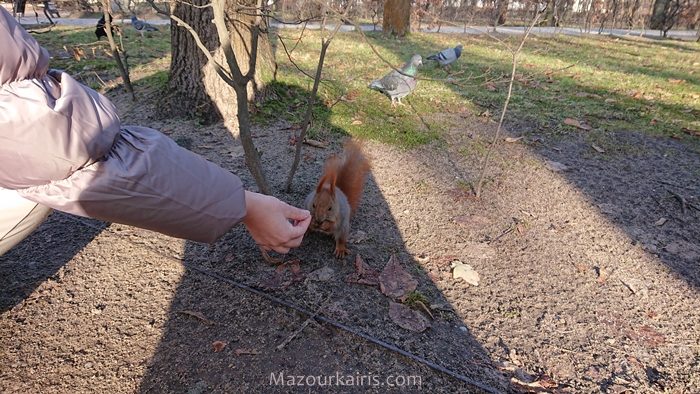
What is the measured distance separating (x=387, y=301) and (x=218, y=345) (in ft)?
1.98

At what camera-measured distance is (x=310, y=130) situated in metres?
3.07

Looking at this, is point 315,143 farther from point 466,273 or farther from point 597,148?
point 597,148

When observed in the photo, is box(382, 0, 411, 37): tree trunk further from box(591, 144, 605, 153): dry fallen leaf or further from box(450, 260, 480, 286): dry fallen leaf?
box(450, 260, 480, 286): dry fallen leaf

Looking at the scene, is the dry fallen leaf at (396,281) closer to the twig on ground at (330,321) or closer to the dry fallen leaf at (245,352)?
the twig on ground at (330,321)

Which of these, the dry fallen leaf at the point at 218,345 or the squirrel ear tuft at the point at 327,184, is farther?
the squirrel ear tuft at the point at 327,184

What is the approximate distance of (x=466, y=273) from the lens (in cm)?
184

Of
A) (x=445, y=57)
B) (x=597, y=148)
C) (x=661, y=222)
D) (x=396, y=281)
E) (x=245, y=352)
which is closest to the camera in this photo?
(x=245, y=352)

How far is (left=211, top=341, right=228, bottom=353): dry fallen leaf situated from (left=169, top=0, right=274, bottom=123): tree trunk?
189cm

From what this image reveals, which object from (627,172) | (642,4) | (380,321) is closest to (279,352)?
(380,321)

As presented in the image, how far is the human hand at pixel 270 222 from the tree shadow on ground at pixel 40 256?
99 cm

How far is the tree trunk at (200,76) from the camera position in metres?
2.86

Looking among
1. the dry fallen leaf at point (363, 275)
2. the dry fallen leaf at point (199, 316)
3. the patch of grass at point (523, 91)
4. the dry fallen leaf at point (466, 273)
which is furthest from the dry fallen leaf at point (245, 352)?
the patch of grass at point (523, 91)

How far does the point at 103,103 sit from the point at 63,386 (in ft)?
2.79

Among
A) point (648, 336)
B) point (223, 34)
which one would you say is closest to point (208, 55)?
point (223, 34)
